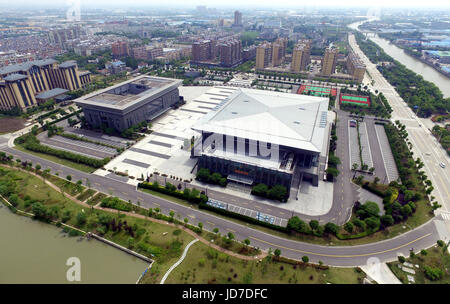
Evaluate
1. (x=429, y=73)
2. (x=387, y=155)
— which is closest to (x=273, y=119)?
(x=387, y=155)

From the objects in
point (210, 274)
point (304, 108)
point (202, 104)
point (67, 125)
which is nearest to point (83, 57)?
point (67, 125)

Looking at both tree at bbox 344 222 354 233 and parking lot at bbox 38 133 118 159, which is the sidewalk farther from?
parking lot at bbox 38 133 118 159

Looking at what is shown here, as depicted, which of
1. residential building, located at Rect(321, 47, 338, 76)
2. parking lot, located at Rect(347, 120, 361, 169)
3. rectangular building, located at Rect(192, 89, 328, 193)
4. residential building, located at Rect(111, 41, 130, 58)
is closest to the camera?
rectangular building, located at Rect(192, 89, 328, 193)

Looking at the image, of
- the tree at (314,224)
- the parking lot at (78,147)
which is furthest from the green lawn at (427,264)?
the parking lot at (78,147)

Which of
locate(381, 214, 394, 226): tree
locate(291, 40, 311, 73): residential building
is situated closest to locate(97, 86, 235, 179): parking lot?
locate(381, 214, 394, 226): tree

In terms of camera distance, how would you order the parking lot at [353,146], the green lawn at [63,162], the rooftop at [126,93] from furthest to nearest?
the rooftop at [126,93] → the parking lot at [353,146] → the green lawn at [63,162]

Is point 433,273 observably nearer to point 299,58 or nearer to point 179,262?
point 179,262

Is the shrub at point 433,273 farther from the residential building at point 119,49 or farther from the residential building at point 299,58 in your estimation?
the residential building at point 119,49
